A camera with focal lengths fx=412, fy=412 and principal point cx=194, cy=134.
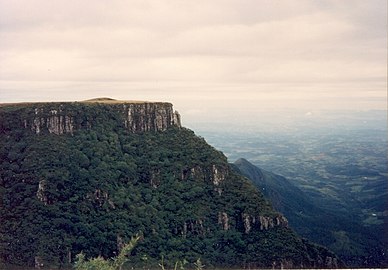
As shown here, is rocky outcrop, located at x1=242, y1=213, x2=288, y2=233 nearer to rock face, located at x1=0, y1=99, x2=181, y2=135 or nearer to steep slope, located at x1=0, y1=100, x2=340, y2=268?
steep slope, located at x1=0, y1=100, x2=340, y2=268

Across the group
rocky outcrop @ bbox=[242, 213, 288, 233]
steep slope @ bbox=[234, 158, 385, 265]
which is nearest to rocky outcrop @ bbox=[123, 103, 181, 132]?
rocky outcrop @ bbox=[242, 213, 288, 233]

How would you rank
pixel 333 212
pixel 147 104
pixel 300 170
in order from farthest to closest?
pixel 300 170
pixel 333 212
pixel 147 104

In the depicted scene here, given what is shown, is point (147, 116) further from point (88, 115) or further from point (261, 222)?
point (261, 222)

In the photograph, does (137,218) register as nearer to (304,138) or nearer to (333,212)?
(333,212)

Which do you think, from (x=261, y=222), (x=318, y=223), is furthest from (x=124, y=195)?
(x=318, y=223)

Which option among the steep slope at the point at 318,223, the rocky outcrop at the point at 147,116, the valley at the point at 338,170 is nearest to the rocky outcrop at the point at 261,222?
the rocky outcrop at the point at 147,116

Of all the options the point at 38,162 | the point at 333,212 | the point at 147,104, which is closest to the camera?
the point at 38,162

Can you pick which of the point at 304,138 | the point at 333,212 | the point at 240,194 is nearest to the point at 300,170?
the point at 333,212
